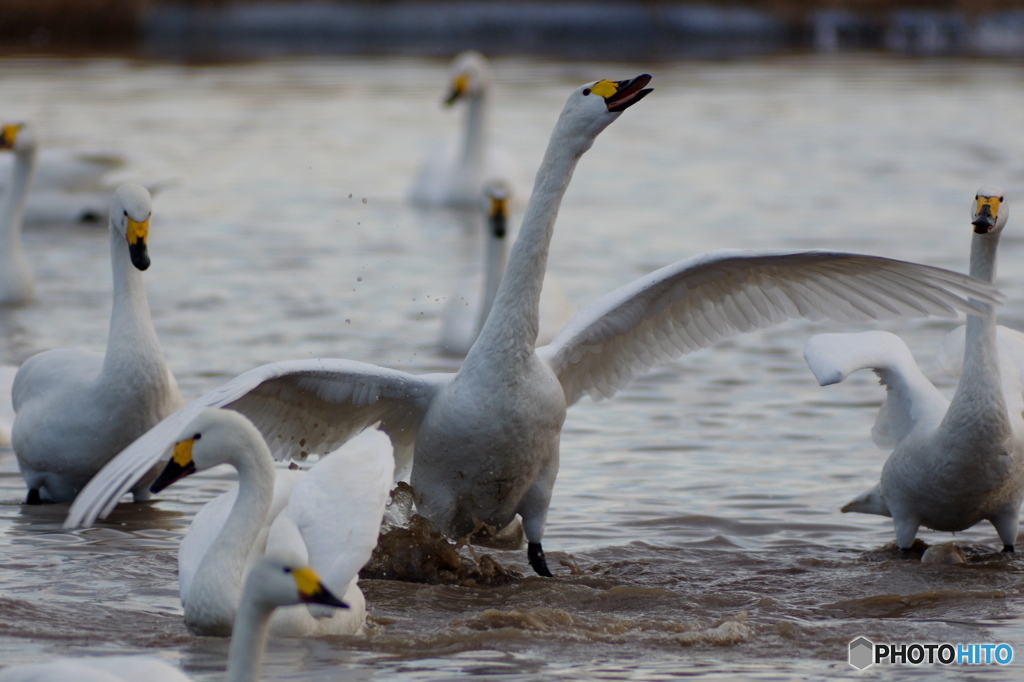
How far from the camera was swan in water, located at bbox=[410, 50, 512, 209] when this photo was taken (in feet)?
55.9

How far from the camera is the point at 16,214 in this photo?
39.2ft

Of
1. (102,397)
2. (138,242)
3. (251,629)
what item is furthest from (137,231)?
→ (251,629)

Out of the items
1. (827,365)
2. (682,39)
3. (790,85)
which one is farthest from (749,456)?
(682,39)

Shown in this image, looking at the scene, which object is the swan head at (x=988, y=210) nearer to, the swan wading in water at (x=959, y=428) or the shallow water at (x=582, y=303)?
the swan wading in water at (x=959, y=428)

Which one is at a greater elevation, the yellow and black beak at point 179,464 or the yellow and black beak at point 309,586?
the yellow and black beak at point 179,464

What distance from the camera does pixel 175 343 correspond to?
1070cm

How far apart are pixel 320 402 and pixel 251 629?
2.46m

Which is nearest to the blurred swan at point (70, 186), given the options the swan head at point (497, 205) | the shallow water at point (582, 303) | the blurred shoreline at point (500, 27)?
the shallow water at point (582, 303)

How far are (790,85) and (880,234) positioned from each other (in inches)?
588

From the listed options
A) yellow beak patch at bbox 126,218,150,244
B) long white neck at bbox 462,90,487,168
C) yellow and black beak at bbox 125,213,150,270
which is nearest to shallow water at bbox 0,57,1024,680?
long white neck at bbox 462,90,487,168

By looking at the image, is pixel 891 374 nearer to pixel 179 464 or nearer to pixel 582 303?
pixel 179 464

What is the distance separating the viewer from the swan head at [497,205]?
10.1 metres

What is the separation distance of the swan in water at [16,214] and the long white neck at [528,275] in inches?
259

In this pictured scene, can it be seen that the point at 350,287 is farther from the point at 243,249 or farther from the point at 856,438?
the point at 856,438
